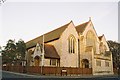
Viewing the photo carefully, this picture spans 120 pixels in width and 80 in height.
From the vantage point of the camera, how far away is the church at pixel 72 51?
49.6 meters

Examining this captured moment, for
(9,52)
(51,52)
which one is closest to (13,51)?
(9,52)

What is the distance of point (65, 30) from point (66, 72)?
12.3 meters

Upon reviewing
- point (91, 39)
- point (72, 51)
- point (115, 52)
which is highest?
point (91, 39)

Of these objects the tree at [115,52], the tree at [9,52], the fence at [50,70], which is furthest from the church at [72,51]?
the tree at [115,52]

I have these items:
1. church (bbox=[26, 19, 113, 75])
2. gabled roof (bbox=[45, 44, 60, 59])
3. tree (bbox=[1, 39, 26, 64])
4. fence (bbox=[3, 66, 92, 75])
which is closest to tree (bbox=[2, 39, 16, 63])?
tree (bbox=[1, 39, 26, 64])

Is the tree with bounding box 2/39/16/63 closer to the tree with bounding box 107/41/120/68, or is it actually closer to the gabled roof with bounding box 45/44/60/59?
the gabled roof with bounding box 45/44/60/59

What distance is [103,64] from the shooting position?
5506 cm

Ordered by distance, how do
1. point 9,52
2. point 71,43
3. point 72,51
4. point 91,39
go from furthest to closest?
point 91,39 < point 71,43 < point 72,51 < point 9,52

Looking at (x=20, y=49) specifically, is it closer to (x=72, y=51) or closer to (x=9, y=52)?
(x=9, y=52)

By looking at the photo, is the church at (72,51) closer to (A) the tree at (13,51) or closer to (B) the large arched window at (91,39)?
(B) the large arched window at (91,39)

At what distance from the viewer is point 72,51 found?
176 feet

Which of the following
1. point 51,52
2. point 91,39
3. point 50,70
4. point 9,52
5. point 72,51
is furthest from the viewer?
point 91,39

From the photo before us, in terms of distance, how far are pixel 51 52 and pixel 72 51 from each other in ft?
19.7

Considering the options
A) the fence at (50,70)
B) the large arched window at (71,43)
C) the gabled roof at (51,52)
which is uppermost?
the large arched window at (71,43)
